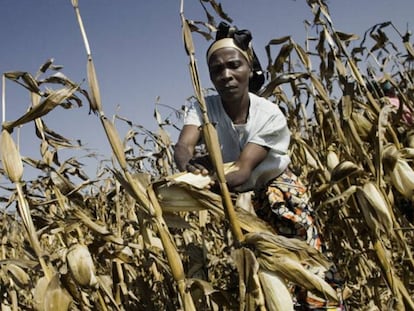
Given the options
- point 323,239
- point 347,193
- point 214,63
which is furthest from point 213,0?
point 323,239

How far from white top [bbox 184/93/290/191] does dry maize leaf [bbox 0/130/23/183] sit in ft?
2.16

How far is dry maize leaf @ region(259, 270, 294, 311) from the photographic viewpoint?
90 cm

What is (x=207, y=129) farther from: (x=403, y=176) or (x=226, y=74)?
(x=226, y=74)

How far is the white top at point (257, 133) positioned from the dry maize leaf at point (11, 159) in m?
0.66

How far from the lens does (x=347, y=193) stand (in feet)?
3.50

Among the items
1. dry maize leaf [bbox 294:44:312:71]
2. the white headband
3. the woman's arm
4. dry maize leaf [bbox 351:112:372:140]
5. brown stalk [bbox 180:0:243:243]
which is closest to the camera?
brown stalk [bbox 180:0:243:243]

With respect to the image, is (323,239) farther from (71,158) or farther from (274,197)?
(71,158)

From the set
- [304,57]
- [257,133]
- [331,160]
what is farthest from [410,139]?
[304,57]

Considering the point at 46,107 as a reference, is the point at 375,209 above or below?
below

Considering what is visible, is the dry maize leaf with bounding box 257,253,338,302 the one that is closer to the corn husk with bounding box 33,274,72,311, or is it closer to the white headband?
the corn husk with bounding box 33,274,72,311

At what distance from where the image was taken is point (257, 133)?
58.2 inches

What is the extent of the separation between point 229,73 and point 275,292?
0.85 meters

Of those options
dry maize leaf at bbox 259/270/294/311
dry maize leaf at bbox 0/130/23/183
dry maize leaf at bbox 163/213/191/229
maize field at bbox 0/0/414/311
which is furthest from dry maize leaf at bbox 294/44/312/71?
dry maize leaf at bbox 0/130/23/183

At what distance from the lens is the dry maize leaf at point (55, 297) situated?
3.11 ft
